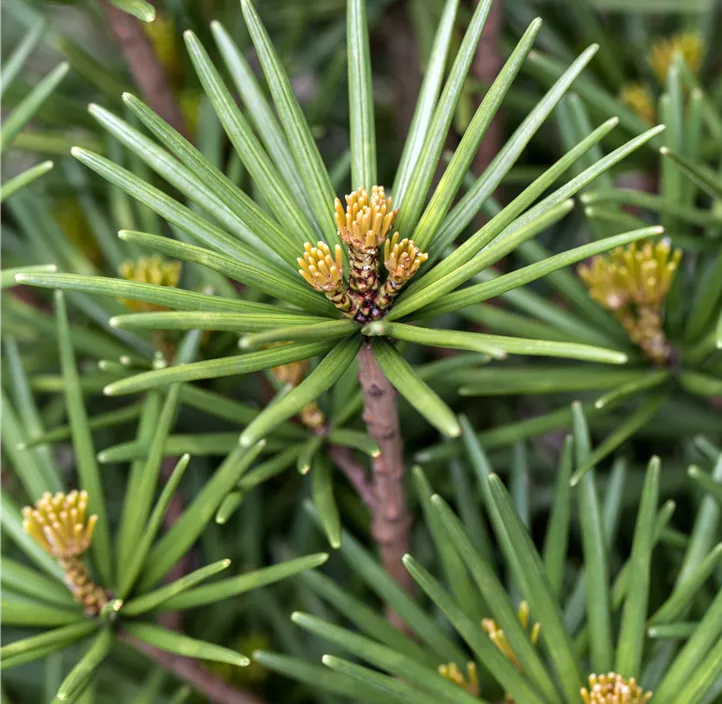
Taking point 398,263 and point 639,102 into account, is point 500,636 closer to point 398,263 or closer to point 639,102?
point 398,263

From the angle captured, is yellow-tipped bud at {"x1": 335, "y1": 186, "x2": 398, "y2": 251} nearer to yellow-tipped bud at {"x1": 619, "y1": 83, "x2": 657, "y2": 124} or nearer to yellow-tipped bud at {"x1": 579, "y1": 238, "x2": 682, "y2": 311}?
yellow-tipped bud at {"x1": 579, "y1": 238, "x2": 682, "y2": 311}

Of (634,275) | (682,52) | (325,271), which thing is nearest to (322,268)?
(325,271)

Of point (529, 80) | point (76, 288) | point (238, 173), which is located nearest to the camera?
point (76, 288)

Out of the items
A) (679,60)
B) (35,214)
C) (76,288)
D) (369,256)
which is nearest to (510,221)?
(369,256)

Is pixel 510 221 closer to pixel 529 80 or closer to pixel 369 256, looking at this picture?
pixel 369 256

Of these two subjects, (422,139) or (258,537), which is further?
(258,537)

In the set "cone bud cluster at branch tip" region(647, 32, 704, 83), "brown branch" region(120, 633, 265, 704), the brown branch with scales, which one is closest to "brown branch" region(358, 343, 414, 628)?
the brown branch with scales
